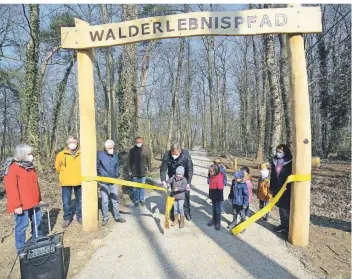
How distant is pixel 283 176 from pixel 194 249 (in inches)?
86.3

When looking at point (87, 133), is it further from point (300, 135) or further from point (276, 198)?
point (300, 135)

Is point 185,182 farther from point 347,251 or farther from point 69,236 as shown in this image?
point 347,251

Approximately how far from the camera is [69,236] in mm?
5984

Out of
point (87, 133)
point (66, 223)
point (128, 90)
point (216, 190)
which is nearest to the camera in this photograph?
point (87, 133)

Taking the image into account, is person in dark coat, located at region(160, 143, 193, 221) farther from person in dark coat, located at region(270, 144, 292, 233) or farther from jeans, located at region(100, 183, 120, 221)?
person in dark coat, located at region(270, 144, 292, 233)

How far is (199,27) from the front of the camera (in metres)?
5.43

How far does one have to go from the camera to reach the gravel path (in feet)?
14.9

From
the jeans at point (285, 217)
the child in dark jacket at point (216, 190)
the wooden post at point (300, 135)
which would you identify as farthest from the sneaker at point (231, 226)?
the wooden post at point (300, 135)

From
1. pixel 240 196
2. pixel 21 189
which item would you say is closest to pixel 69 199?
pixel 21 189

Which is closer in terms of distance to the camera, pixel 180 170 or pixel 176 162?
pixel 180 170

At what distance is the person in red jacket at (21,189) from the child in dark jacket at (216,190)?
337cm

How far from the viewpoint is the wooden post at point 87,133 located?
6.00 metres

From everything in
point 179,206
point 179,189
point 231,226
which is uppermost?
point 179,189

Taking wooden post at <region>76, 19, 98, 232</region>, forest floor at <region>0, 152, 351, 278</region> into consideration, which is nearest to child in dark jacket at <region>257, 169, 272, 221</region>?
forest floor at <region>0, 152, 351, 278</region>
